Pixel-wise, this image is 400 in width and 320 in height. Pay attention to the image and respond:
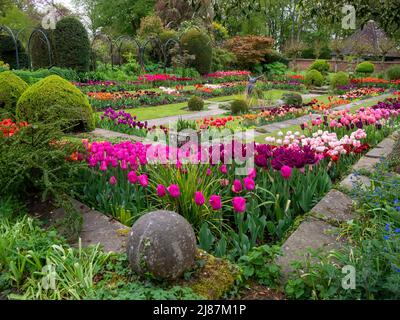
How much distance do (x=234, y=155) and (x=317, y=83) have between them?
1927 centimetres

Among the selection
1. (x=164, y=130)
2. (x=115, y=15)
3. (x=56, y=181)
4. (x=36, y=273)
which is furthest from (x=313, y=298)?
(x=115, y=15)

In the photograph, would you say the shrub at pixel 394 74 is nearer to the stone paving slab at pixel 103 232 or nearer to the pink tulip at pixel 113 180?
the pink tulip at pixel 113 180

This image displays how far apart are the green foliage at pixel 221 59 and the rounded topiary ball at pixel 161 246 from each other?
78.1 feet

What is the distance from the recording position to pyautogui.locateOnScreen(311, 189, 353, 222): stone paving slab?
3.36 meters

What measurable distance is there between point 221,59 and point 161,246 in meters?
25.3

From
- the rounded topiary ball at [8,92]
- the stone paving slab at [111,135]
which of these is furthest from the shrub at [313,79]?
the rounded topiary ball at [8,92]

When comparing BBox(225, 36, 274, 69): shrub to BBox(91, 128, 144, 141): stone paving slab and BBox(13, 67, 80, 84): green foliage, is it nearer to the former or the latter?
BBox(13, 67, 80, 84): green foliage

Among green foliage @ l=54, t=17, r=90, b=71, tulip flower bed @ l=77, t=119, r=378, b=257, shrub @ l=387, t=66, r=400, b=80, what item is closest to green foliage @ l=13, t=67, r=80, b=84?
green foliage @ l=54, t=17, r=90, b=71

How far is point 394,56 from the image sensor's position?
38.2 m

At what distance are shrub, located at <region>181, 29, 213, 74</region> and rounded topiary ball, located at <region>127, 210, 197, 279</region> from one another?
20.8 meters

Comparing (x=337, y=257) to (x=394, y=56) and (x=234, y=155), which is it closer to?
(x=234, y=155)

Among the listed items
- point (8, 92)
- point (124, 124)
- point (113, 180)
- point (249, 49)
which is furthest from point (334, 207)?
point (249, 49)

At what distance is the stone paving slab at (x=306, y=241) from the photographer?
269cm

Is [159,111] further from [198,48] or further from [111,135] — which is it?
[198,48]
